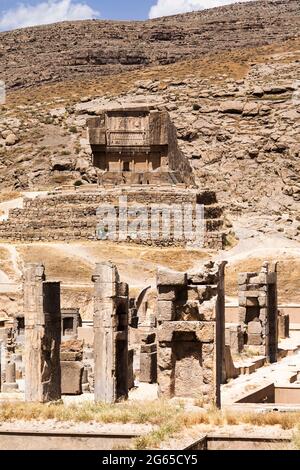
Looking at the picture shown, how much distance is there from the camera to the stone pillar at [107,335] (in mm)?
22516

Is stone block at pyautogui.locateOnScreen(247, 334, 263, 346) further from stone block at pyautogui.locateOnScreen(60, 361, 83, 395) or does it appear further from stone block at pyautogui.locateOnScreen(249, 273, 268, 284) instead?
stone block at pyautogui.locateOnScreen(60, 361, 83, 395)

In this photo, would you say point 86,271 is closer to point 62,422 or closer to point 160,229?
point 160,229

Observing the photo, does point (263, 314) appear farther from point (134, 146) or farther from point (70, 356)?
point (134, 146)

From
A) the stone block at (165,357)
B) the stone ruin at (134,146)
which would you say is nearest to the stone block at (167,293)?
the stone block at (165,357)

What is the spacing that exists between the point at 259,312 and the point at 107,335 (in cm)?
1125

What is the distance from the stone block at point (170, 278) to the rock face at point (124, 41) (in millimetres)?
139108

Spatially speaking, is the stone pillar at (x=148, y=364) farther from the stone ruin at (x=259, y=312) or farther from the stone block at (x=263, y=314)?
the stone block at (x=263, y=314)

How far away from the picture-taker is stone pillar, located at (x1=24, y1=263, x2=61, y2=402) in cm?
2236

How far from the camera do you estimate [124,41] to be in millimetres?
181375

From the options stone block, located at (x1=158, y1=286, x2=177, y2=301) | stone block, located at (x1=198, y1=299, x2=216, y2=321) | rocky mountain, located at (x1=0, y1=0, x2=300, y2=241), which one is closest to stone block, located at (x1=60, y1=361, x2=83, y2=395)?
stone block, located at (x1=158, y1=286, x2=177, y2=301)

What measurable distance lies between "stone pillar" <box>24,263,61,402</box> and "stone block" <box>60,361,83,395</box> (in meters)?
2.67
